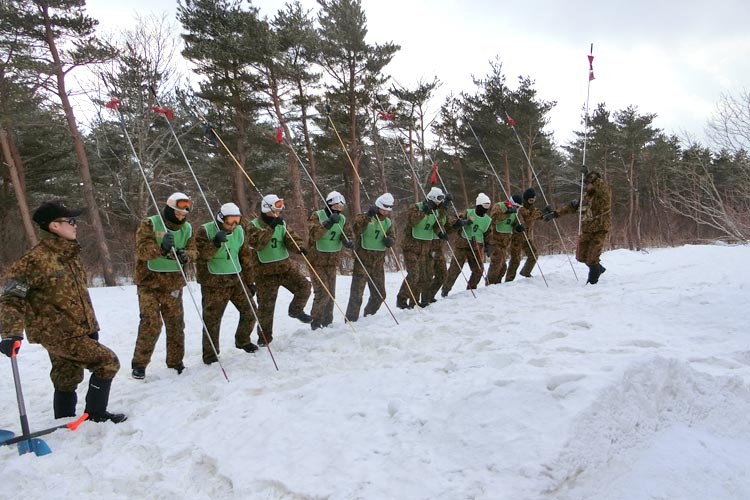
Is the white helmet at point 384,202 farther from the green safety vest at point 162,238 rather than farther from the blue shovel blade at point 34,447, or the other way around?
A: the blue shovel blade at point 34,447

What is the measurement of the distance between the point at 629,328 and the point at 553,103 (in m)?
21.1

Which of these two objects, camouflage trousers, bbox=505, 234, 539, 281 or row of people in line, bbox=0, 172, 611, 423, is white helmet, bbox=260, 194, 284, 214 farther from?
camouflage trousers, bbox=505, 234, 539, 281

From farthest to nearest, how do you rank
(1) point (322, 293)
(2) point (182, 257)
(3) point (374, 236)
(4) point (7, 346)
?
(3) point (374, 236)
(1) point (322, 293)
(2) point (182, 257)
(4) point (7, 346)

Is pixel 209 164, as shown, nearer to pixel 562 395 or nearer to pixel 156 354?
pixel 156 354

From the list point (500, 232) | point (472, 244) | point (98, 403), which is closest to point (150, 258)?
point (98, 403)

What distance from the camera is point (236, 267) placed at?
5.65 metres

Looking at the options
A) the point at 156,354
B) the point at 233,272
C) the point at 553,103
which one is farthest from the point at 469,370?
the point at 553,103

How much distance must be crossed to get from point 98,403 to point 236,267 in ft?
7.00

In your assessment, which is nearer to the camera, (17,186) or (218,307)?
(218,307)

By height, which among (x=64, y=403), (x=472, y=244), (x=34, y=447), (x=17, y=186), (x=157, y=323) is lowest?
(x=34, y=447)

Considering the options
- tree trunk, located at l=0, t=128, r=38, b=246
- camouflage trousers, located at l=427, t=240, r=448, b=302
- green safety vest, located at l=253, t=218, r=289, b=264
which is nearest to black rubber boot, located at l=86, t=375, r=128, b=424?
green safety vest, located at l=253, t=218, r=289, b=264

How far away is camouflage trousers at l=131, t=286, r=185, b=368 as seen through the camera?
5.14 metres

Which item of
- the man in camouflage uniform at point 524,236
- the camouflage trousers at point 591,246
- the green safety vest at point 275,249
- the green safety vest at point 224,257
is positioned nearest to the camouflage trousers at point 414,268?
the man in camouflage uniform at point 524,236

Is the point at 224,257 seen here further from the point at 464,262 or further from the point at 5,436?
the point at 464,262
